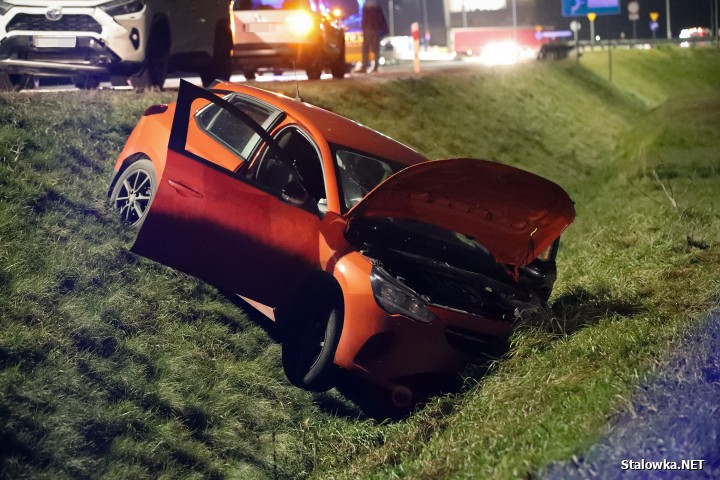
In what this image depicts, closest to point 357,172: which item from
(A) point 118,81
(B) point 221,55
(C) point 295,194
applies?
(C) point 295,194

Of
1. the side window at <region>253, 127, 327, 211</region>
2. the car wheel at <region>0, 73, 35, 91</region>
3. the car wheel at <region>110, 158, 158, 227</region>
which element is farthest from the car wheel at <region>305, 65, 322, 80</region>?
the side window at <region>253, 127, 327, 211</region>

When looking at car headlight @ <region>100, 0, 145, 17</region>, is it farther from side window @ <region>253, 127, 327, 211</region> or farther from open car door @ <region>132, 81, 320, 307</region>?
open car door @ <region>132, 81, 320, 307</region>

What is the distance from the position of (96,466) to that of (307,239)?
2.03 m

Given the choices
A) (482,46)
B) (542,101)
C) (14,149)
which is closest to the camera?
(14,149)

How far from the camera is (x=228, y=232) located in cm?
731

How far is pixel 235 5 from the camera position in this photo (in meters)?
19.4

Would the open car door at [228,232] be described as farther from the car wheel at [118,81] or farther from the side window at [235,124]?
the car wheel at [118,81]

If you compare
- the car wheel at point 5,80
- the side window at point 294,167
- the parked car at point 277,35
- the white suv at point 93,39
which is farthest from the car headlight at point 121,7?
the parked car at point 277,35

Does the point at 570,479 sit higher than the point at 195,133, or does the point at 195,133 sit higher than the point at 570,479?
the point at 195,133

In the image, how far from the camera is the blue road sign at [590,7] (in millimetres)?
70625

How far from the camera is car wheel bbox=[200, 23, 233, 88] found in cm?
1500

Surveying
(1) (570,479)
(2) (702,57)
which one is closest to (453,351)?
(1) (570,479)

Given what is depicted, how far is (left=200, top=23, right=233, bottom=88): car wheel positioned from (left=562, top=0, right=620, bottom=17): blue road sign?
58.5m

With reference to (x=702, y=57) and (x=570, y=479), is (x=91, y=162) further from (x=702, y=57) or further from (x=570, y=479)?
(x=702, y=57)
